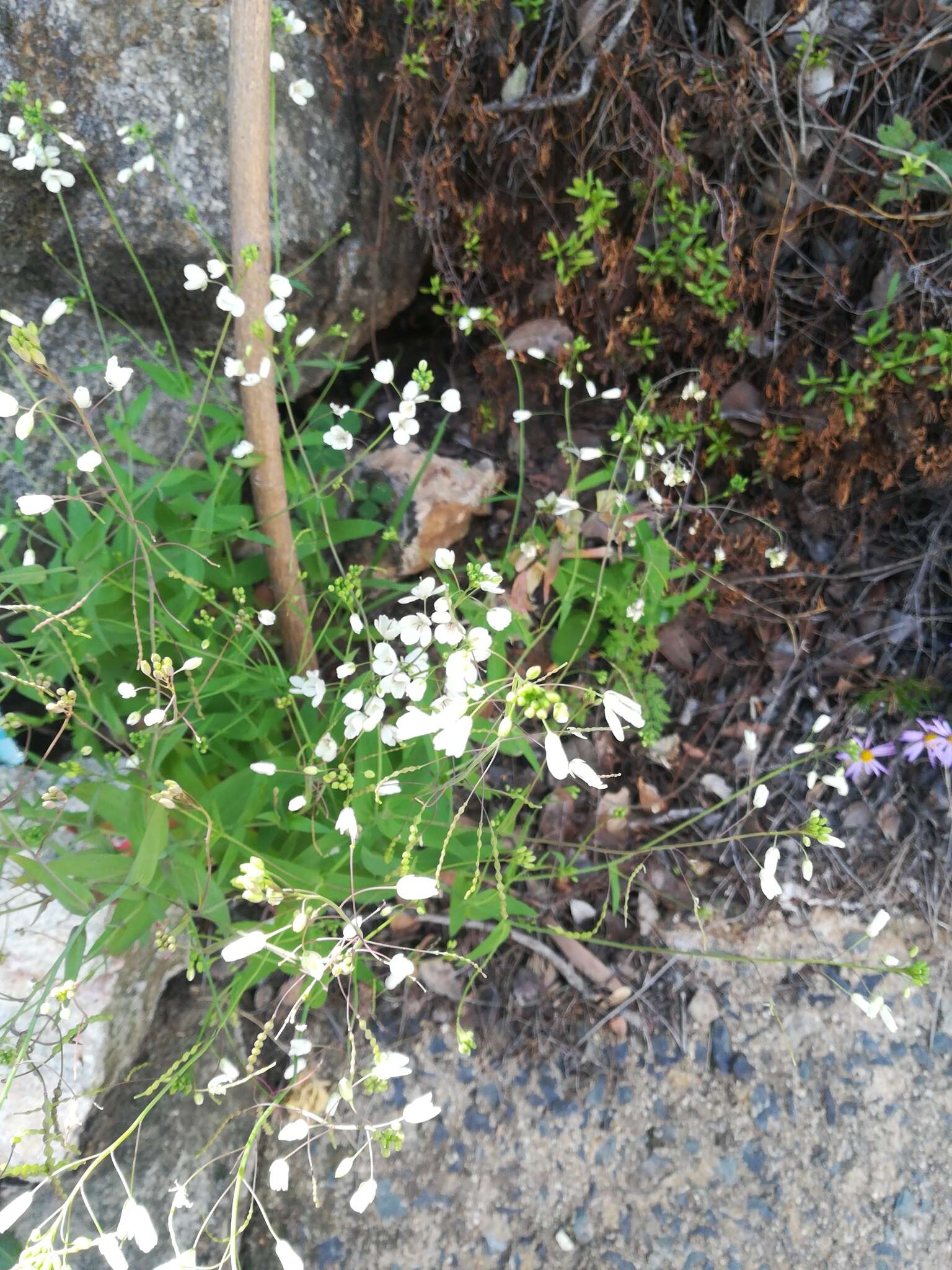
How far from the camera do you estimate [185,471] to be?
6.68 ft

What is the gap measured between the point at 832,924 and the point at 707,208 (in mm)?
1995

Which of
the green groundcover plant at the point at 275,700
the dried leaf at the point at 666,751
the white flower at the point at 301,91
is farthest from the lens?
the dried leaf at the point at 666,751

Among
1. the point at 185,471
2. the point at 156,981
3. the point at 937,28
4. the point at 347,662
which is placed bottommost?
the point at 156,981

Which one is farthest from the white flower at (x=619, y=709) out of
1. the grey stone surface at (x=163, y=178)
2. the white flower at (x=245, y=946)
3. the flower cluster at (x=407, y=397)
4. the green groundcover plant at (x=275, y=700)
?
the grey stone surface at (x=163, y=178)

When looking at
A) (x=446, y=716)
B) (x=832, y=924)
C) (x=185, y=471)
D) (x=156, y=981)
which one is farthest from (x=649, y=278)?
(x=156, y=981)

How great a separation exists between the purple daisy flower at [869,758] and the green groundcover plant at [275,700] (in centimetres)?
3

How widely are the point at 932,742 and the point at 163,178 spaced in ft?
8.51

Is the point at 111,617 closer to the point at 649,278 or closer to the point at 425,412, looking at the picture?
the point at 425,412

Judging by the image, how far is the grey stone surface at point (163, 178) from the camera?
7.09 ft

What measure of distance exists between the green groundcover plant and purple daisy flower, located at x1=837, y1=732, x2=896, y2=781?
3 cm

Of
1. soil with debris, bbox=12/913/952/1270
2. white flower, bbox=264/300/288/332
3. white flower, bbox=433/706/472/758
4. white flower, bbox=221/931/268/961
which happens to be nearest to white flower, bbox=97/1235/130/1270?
white flower, bbox=221/931/268/961

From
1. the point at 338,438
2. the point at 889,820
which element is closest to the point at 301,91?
the point at 338,438

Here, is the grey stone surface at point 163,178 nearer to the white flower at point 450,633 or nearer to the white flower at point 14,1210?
the white flower at point 450,633

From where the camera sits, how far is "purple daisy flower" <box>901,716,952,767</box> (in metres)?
2.38
